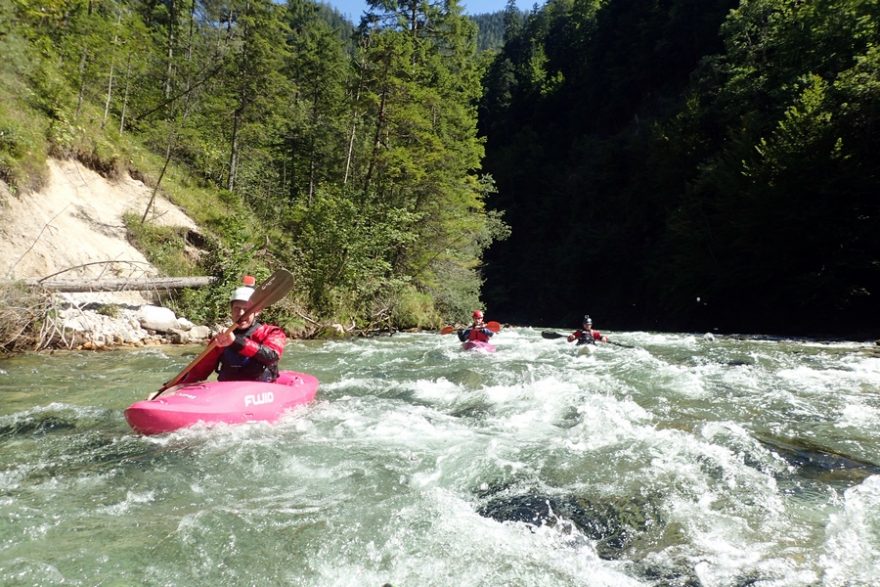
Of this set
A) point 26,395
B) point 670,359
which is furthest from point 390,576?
point 670,359

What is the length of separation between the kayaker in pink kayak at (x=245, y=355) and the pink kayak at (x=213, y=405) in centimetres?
25

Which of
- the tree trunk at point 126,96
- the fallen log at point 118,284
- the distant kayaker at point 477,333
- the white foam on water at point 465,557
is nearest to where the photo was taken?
the white foam on water at point 465,557

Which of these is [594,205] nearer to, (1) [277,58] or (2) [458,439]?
(1) [277,58]

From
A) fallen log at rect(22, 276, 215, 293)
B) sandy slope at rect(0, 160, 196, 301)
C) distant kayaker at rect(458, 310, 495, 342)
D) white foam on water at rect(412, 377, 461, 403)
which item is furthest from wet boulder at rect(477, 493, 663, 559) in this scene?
sandy slope at rect(0, 160, 196, 301)

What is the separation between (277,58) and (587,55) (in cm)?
3852

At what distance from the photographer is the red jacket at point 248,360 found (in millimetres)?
5488

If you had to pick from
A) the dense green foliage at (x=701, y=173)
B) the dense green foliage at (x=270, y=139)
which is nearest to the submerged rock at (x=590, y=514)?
the dense green foliage at (x=270, y=139)

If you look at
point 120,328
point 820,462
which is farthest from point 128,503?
point 120,328

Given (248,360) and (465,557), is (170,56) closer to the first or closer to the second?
(248,360)

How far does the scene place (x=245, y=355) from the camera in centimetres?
542

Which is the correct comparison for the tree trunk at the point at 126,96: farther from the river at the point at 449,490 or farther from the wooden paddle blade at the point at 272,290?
the wooden paddle blade at the point at 272,290

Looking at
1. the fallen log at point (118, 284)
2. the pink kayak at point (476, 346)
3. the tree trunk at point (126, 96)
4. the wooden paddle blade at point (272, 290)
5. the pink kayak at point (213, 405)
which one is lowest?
the pink kayak at point (476, 346)

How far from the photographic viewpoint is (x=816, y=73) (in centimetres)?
2141

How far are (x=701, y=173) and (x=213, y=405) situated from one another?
2560 cm
